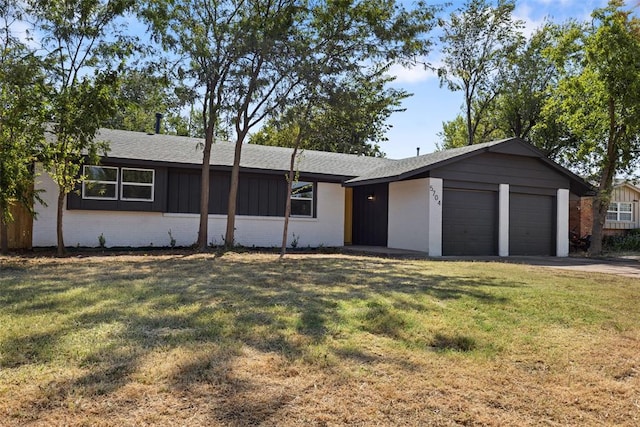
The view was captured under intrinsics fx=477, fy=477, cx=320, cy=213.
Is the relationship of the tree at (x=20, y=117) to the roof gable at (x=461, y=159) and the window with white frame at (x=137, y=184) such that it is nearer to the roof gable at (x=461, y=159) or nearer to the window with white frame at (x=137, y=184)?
the window with white frame at (x=137, y=184)

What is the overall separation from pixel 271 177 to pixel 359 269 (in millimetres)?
6996

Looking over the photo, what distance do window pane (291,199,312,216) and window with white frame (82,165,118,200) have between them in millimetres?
5484

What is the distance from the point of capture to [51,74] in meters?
10.8

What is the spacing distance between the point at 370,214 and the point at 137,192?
25.6ft

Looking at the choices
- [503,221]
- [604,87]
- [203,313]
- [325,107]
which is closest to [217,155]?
[325,107]

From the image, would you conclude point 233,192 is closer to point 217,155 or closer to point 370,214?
point 217,155

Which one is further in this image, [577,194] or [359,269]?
[577,194]

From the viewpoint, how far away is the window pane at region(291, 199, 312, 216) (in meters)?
15.9

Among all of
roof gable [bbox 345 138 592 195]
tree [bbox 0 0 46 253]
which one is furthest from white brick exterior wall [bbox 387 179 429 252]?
tree [bbox 0 0 46 253]

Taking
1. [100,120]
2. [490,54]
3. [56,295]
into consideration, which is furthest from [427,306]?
[490,54]

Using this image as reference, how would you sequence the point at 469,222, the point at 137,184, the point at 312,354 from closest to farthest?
the point at 312,354, the point at 137,184, the point at 469,222

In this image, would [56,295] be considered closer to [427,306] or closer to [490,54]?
[427,306]

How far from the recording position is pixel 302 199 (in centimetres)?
1611

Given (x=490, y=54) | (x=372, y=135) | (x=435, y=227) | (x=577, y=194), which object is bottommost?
(x=435, y=227)
